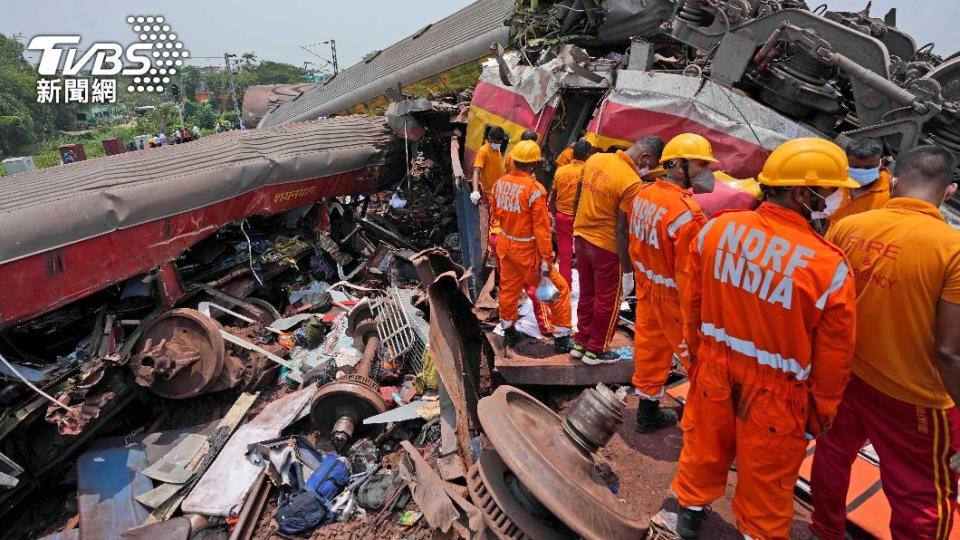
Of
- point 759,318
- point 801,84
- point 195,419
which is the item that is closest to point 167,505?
point 195,419

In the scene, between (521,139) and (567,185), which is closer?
(567,185)

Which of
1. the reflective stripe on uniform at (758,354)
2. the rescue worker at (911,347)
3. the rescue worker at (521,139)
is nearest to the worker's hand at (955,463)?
the rescue worker at (911,347)

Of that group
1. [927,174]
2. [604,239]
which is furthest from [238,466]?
[927,174]

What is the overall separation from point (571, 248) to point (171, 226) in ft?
14.0

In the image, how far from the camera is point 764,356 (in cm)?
185

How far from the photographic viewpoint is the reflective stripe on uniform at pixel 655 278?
274 cm

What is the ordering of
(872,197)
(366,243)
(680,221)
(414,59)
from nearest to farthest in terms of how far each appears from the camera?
(680,221) < (872,197) < (366,243) < (414,59)

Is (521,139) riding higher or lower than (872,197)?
higher

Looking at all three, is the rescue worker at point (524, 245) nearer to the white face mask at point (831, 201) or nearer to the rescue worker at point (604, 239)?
the rescue worker at point (604, 239)

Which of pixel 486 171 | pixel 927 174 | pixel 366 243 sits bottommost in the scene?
pixel 366 243

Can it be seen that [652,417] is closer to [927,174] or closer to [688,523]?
[688,523]

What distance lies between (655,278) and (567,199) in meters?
1.87

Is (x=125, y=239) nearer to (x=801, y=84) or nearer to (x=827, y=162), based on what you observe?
(x=827, y=162)

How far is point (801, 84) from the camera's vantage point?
3.99 metres
